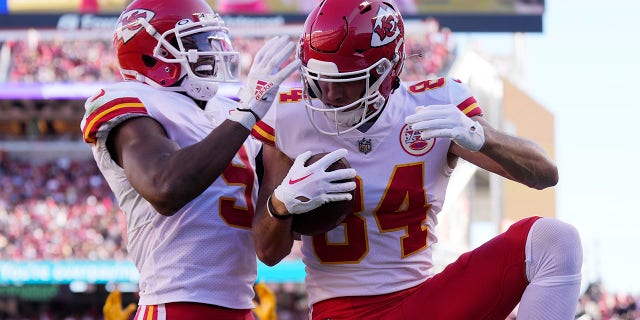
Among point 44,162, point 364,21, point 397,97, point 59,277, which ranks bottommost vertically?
point 59,277

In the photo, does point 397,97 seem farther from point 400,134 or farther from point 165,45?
point 165,45

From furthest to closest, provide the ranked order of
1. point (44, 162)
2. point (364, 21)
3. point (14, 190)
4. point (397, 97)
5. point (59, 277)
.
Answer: point (44, 162), point (14, 190), point (59, 277), point (397, 97), point (364, 21)

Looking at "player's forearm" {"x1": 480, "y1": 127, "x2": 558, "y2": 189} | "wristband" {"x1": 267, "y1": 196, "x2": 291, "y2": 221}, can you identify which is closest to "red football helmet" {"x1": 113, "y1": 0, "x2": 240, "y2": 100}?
"wristband" {"x1": 267, "y1": 196, "x2": 291, "y2": 221}

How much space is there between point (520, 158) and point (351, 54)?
623mm

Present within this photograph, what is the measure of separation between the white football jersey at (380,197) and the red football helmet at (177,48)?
0.28 m

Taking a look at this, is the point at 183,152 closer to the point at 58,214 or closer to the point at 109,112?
the point at 109,112

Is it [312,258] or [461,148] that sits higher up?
[461,148]

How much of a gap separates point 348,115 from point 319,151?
17cm

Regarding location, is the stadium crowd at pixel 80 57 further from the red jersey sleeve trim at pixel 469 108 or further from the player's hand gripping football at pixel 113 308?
the red jersey sleeve trim at pixel 469 108

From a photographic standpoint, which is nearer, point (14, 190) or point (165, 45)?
point (165, 45)

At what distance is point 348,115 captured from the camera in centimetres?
308

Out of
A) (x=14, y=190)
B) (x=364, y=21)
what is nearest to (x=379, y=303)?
(x=364, y=21)

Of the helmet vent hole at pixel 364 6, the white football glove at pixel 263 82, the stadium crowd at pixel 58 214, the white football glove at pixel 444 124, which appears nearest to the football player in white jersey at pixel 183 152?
the white football glove at pixel 263 82

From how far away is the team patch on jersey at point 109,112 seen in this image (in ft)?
10.2
